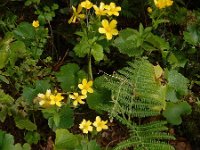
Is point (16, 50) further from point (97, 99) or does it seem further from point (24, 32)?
point (97, 99)

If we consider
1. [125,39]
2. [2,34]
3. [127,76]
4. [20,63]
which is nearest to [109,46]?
[125,39]

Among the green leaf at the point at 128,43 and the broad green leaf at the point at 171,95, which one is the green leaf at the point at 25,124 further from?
the broad green leaf at the point at 171,95

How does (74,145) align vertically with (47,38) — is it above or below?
below

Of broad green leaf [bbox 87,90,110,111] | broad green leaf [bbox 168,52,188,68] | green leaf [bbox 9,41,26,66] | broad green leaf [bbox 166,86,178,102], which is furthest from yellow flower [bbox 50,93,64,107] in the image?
broad green leaf [bbox 168,52,188,68]

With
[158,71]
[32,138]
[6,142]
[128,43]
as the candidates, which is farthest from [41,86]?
[158,71]

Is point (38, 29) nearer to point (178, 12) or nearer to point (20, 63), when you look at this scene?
point (20, 63)
